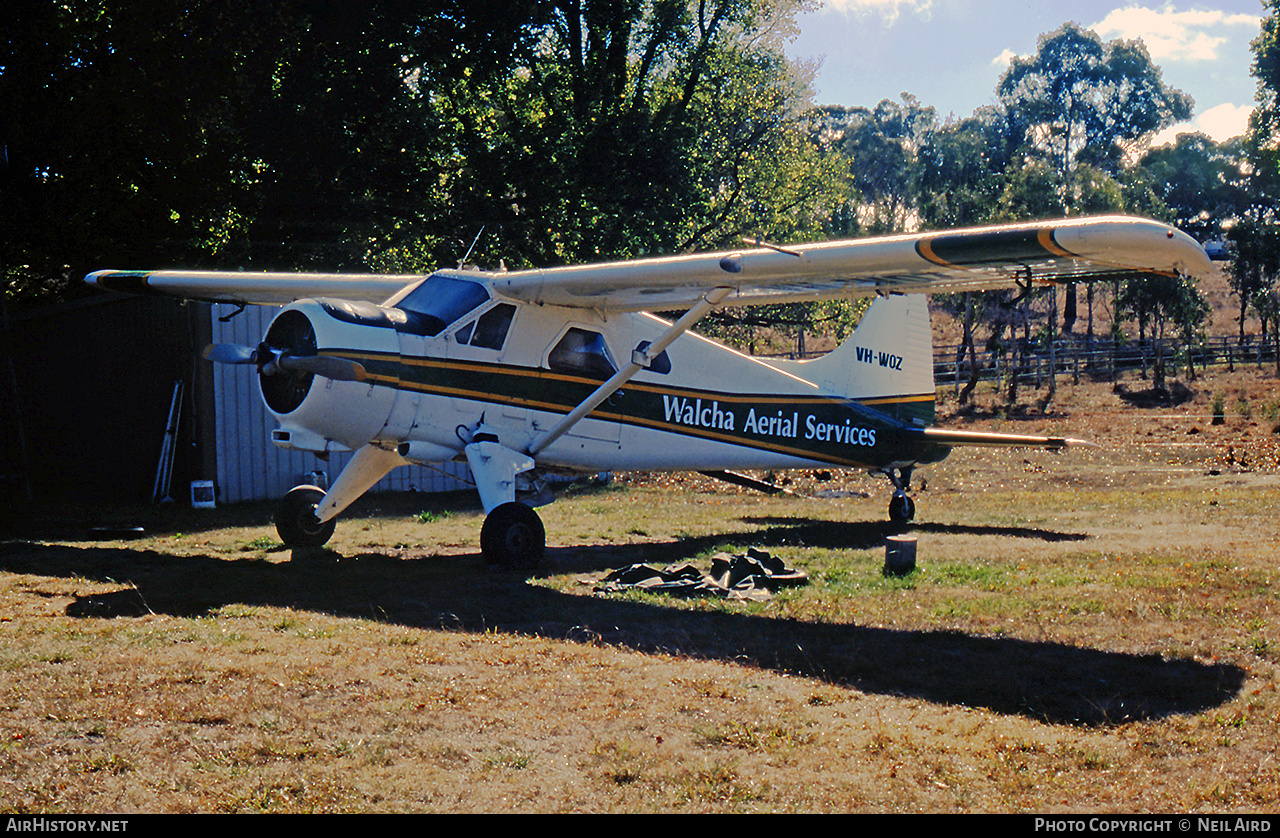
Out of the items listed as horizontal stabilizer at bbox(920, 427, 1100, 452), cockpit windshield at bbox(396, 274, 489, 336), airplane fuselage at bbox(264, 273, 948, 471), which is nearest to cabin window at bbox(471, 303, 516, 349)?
airplane fuselage at bbox(264, 273, 948, 471)

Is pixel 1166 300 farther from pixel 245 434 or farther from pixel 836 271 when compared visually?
pixel 836 271

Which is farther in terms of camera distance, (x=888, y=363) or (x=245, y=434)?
(x=245, y=434)

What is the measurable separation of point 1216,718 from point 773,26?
30450 millimetres

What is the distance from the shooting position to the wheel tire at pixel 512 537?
386 inches

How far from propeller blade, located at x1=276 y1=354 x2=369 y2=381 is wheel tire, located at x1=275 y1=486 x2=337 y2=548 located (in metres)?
2.70

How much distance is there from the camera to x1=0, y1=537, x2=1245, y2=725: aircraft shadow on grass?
18.0ft

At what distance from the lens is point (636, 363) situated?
10.0 m

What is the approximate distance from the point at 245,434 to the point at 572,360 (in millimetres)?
8441

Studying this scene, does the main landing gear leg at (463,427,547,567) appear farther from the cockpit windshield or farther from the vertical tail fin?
the vertical tail fin

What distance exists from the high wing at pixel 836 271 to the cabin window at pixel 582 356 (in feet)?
1.23

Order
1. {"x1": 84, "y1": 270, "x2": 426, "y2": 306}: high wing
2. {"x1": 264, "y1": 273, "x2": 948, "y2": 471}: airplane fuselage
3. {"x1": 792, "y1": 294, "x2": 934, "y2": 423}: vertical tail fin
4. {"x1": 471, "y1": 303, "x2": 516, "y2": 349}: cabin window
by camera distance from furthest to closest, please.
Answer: {"x1": 792, "y1": 294, "x2": 934, "y2": 423}: vertical tail fin → {"x1": 84, "y1": 270, "x2": 426, "y2": 306}: high wing → {"x1": 471, "y1": 303, "x2": 516, "y2": 349}: cabin window → {"x1": 264, "y1": 273, "x2": 948, "y2": 471}: airplane fuselage

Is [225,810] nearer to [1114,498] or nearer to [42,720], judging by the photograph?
[42,720]

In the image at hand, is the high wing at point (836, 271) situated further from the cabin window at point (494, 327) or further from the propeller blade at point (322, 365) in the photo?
the propeller blade at point (322, 365)

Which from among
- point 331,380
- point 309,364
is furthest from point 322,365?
point 331,380
